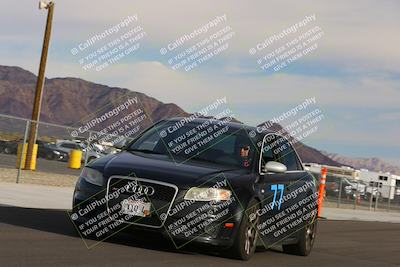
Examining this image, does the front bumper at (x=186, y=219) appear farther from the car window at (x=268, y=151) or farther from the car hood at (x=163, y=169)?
the car window at (x=268, y=151)

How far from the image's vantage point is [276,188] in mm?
10070

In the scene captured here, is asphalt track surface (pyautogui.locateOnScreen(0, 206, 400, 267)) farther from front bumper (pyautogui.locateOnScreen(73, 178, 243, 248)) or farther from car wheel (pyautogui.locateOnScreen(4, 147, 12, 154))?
car wheel (pyautogui.locateOnScreen(4, 147, 12, 154))

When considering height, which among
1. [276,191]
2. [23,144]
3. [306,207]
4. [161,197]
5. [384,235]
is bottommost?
[384,235]

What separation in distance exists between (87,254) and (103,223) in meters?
0.78

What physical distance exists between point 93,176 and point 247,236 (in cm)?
188

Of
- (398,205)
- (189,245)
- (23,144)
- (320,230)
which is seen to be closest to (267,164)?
(189,245)

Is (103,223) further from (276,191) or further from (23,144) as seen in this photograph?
(23,144)

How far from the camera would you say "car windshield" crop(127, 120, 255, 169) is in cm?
983

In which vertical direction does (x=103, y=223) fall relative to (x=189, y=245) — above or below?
above

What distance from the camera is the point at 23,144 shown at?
20.3 meters

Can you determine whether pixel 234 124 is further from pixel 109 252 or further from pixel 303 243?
pixel 109 252

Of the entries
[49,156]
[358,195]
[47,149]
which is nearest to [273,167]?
[47,149]

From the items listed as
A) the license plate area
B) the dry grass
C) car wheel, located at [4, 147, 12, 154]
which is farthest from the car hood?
car wheel, located at [4, 147, 12, 154]

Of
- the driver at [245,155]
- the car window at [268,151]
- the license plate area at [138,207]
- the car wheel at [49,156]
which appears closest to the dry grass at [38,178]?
the car wheel at [49,156]
